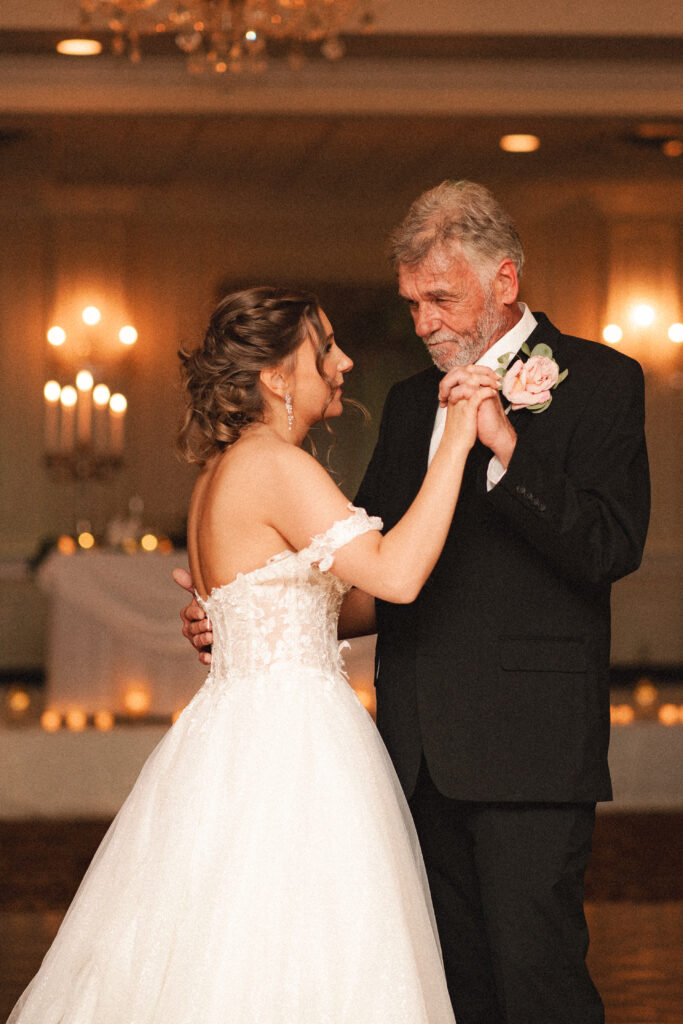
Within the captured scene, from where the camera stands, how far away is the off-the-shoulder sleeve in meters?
2.27

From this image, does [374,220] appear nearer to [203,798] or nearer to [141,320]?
[141,320]

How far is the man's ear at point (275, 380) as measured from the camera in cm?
244

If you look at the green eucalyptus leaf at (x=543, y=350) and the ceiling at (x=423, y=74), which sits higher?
the ceiling at (x=423, y=74)

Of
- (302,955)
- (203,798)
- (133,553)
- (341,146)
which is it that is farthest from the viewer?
(341,146)

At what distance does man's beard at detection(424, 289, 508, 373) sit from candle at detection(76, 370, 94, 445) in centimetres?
783

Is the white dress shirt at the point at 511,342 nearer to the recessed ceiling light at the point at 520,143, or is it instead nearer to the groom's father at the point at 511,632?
the groom's father at the point at 511,632

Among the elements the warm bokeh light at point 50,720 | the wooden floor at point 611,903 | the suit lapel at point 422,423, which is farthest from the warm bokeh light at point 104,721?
the suit lapel at point 422,423

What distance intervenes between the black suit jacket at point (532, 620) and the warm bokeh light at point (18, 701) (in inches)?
220

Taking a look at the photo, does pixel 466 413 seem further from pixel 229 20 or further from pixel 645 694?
pixel 645 694

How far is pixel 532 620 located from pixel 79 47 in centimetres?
469

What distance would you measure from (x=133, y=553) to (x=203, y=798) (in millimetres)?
5374

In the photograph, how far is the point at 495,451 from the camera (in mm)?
2254

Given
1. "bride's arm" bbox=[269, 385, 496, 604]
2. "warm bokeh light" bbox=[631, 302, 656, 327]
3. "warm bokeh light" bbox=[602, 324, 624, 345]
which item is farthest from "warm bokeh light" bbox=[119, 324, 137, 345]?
"bride's arm" bbox=[269, 385, 496, 604]

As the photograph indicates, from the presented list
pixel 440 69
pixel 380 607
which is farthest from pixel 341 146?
pixel 380 607
